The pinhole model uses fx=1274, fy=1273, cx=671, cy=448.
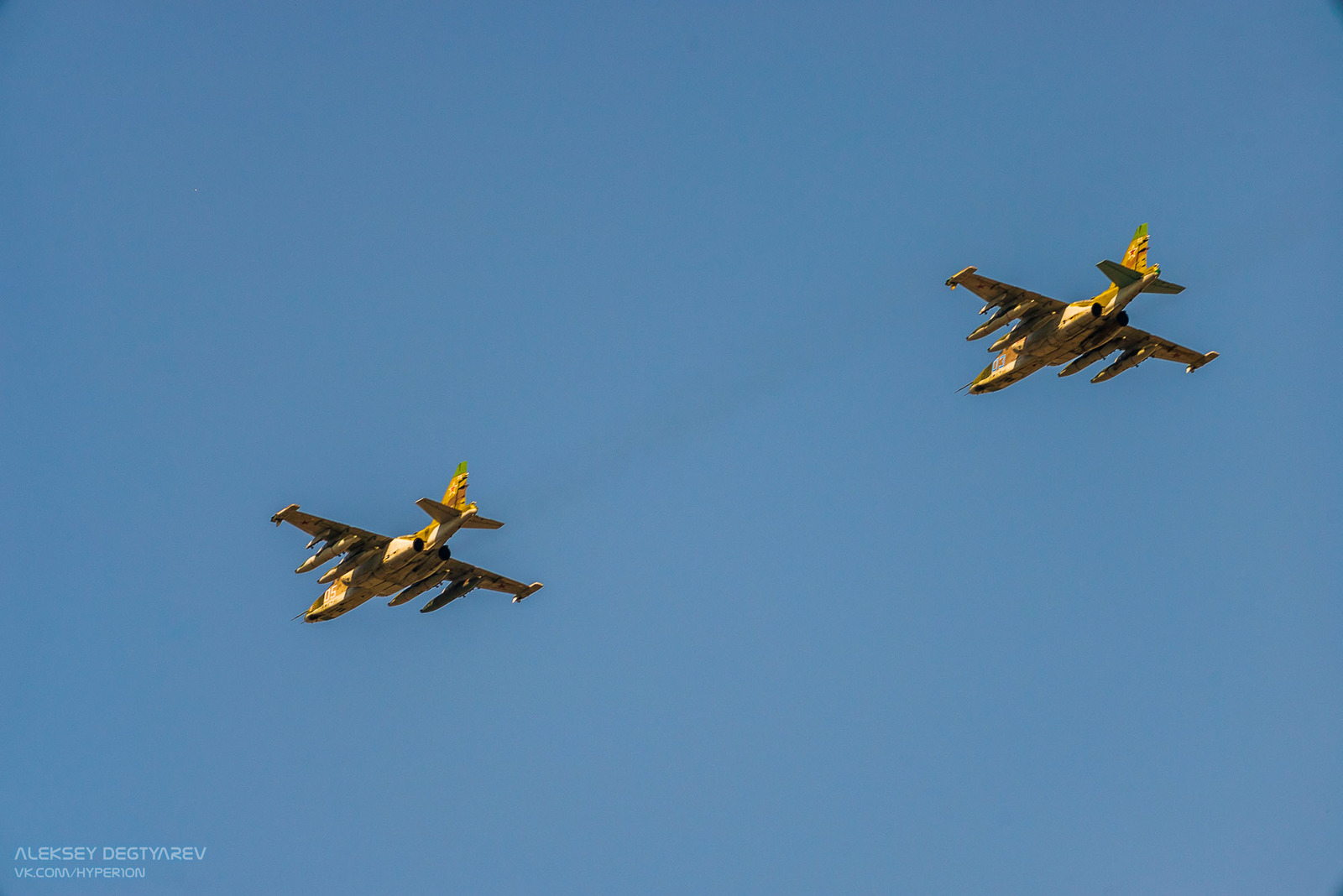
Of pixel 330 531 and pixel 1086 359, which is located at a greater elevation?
pixel 330 531

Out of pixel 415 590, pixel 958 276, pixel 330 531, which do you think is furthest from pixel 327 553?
pixel 958 276

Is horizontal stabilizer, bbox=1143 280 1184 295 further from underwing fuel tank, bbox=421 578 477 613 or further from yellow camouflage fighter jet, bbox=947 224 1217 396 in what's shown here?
underwing fuel tank, bbox=421 578 477 613

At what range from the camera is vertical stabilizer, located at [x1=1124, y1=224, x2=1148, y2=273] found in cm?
5122

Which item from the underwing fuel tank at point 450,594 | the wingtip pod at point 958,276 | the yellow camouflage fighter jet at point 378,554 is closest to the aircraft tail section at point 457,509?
the yellow camouflage fighter jet at point 378,554

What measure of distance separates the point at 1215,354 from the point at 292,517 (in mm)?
39406

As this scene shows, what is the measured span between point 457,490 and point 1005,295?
2335 centimetres

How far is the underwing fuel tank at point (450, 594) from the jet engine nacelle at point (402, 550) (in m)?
7.65

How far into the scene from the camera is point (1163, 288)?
4919 centimetres

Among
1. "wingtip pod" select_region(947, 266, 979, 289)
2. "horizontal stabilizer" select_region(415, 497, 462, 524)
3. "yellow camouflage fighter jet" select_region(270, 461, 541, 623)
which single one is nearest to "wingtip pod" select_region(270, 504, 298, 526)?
"yellow camouflage fighter jet" select_region(270, 461, 541, 623)

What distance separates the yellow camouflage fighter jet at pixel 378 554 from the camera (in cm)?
4903

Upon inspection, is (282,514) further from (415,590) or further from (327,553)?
(415,590)

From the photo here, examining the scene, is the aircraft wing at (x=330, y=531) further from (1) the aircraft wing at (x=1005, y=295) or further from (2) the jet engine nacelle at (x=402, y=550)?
(1) the aircraft wing at (x=1005, y=295)

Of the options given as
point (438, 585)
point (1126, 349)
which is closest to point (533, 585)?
point (438, 585)

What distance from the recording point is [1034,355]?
2044 inches
